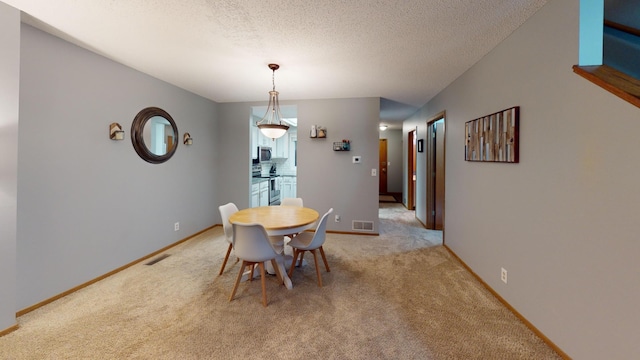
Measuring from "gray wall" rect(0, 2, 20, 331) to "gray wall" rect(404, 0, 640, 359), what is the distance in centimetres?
379

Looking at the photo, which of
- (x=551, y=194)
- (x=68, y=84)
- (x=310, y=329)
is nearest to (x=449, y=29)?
(x=551, y=194)

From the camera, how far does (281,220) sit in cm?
260

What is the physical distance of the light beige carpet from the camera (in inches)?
67.7

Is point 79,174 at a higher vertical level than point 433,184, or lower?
higher

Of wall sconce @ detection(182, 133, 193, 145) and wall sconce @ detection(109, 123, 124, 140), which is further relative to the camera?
wall sconce @ detection(182, 133, 193, 145)

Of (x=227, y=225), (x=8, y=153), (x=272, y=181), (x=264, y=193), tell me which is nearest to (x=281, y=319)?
(x=227, y=225)

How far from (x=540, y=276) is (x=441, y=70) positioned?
7.75 feet

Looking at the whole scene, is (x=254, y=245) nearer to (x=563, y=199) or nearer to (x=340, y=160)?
(x=563, y=199)

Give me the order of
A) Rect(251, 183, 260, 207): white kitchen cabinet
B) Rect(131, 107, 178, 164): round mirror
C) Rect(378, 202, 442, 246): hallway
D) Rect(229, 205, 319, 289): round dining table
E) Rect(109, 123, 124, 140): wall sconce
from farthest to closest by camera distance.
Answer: Rect(251, 183, 260, 207): white kitchen cabinet < Rect(378, 202, 442, 246): hallway < Rect(131, 107, 178, 164): round mirror < Rect(109, 123, 124, 140): wall sconce < Rect(229, 205, 319, 289): round dining table

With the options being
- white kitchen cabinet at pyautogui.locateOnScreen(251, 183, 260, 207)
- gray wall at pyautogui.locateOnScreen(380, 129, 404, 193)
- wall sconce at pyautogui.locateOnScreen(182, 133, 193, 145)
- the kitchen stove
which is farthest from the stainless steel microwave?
gray wall at pyautogui.locateOnScreen(380, 129, 404, 193)

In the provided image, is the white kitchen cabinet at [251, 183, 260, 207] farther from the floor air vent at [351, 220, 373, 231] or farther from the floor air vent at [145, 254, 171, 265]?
the floor air vent at [351, 220, 373, 231]

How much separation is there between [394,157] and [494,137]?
6.70 metres

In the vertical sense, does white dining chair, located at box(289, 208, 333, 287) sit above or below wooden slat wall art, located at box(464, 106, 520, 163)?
below

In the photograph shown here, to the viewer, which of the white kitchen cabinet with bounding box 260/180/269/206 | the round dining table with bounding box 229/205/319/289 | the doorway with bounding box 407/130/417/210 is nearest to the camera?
the round dining table with bounding box 229/205/319/289
